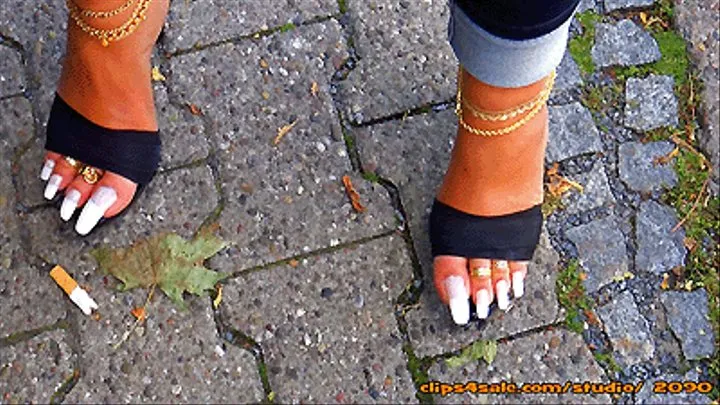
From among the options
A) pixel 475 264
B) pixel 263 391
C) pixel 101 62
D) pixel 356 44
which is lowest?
pixel 263 391

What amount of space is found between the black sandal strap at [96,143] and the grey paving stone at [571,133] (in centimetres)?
85

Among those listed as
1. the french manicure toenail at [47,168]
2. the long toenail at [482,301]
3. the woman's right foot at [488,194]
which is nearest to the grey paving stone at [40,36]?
the french manicure toenail at [47,168]

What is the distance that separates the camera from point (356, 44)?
2.02 meters

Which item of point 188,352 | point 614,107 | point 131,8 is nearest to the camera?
point 131,8

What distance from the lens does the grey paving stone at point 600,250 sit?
1.83 meters

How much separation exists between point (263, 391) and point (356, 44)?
2.59 feet

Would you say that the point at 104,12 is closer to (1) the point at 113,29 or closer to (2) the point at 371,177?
(1) the point at 113,29

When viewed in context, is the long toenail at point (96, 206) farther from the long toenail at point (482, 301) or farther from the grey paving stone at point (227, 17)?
the long toenail at point (482, 301)

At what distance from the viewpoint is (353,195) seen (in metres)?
1.88

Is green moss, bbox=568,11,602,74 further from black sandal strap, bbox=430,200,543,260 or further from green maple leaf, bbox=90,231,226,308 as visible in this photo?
green maple leaf, bbox=90,231,226,308

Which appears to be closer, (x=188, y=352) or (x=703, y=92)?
(x=188, y=352)

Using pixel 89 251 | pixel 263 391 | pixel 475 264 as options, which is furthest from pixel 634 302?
pixel 89 251

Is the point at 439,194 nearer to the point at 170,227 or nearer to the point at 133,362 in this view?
the point at 170,227

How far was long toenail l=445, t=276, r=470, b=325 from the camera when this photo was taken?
1731 mm
